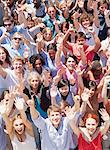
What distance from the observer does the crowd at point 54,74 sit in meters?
8.87

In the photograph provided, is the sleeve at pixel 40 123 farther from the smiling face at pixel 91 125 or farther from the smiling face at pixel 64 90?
the smiling face at pixel 64 90

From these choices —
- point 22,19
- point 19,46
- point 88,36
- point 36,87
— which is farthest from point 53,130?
point 22,19

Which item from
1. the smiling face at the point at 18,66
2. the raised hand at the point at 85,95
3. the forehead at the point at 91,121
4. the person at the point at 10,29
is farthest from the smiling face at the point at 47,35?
the forehead at the point at 91,121

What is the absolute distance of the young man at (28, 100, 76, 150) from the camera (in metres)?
8.84

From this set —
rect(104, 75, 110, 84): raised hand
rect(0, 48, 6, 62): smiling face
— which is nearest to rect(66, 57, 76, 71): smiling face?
rect(104, 75, 110, 84): raised hand

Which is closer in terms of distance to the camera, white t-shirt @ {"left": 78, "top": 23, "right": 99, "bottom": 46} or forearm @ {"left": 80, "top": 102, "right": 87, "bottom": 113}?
forearm @ {"left": 80, "top": 102, "right": 87, "bottom": 113}

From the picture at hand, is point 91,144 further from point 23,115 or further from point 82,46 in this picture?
point 82,46

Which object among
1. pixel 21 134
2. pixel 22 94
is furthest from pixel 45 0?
pixel 21 134

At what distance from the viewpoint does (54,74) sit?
10.7 metres

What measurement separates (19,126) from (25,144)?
0.75ft

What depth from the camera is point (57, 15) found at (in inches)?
518

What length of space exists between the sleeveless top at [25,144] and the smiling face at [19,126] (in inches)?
3.6

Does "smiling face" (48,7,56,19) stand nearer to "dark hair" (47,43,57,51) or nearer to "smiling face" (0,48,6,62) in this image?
"dark hair" (47,43,57,51)

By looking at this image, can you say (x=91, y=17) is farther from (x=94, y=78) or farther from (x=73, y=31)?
(x=94, y=78)
